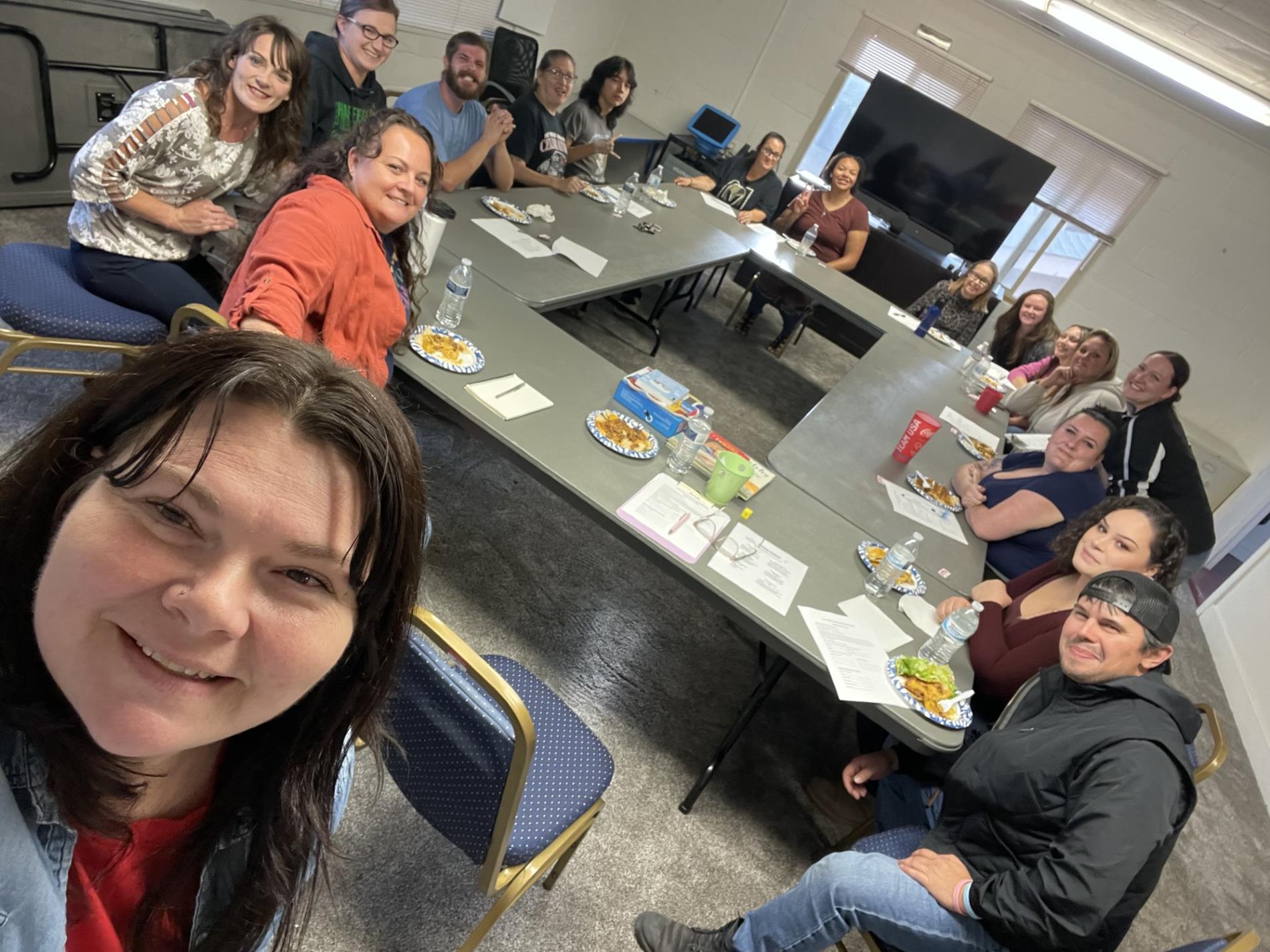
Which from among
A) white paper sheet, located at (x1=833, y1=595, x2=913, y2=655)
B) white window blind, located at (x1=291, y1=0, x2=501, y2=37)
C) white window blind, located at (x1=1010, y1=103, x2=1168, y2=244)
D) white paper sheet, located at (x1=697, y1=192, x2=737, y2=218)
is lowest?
white paper sheet, located at (x1=833, y1=595, x2=913, y2=655)

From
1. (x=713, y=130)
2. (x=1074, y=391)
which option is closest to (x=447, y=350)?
(x=1074, y=391)

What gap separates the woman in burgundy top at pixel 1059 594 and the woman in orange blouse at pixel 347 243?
185 centimetres

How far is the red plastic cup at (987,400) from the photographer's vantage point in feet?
12.6

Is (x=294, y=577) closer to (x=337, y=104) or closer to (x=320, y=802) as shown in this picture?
(x=320, y=802)

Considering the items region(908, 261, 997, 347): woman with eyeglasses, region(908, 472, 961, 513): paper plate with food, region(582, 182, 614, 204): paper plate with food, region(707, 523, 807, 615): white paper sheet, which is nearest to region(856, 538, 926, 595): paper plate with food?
region(707, 523, 807, 615): white paper sheet

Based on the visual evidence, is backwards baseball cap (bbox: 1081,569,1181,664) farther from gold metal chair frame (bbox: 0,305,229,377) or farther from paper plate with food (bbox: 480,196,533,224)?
paper plate with food (bbox: 480,196,533,224)

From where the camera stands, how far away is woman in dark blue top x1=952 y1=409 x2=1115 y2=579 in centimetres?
251

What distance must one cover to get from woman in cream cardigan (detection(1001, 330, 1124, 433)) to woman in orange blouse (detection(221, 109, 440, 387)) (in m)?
3.26

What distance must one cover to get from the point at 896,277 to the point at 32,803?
233 inches

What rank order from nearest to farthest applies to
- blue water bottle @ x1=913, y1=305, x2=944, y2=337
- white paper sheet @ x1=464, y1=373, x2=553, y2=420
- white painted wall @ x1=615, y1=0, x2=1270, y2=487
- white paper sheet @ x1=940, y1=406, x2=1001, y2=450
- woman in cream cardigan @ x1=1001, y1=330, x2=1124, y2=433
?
white paper sheet @ x1=464, y1=373, x2=553, y2=420 → white paper sheet @ x1=940, y1=406, x2=1001, y2=450 → woman in cream cardigan @ x1=1001, y1=330, x2=1124, y2=433 → blue water bottle @ x1=913, y1=305, x2=944, y2=337 → white painted wall @ x1=615, y1=0, x2=1270, y2=487

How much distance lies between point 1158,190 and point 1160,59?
1586 mm

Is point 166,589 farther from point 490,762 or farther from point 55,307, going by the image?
point 55,307

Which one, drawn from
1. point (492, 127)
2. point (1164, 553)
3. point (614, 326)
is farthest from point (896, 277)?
point (1164, 553)

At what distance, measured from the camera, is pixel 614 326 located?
4789mm
